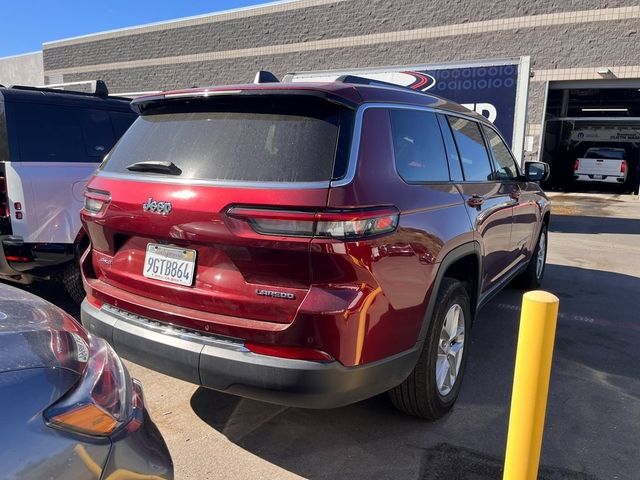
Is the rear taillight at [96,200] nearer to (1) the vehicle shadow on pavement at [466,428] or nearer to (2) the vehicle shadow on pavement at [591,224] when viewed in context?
(1) the vehicle shadow on pavement at [466,428]

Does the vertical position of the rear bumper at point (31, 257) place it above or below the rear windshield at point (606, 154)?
below

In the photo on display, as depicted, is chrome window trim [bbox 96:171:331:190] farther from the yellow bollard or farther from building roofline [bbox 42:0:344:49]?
building roofline [bbox 42:0:344:49]

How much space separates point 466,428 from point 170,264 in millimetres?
1930

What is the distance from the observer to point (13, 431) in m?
1.23

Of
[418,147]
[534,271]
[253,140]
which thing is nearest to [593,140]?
[534,271]

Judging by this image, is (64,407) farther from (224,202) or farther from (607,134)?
(607,134)

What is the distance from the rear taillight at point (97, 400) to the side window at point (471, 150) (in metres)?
2.48

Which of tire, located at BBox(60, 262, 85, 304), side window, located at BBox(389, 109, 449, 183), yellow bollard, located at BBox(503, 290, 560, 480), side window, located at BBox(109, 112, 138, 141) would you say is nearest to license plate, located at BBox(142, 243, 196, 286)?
side window, located at BBox(389, 109, 449, 183)

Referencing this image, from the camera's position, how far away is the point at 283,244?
2.19m

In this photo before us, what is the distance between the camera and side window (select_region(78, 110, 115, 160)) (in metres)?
4.88

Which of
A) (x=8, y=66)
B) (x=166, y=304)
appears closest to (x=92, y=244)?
(x=166, y=304)

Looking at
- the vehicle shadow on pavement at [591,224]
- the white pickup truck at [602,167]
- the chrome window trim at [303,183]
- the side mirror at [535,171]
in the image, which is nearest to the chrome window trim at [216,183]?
the chrome window trim at [303,183]

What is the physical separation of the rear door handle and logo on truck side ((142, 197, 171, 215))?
183 centimetres

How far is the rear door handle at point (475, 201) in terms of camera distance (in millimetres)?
3263
